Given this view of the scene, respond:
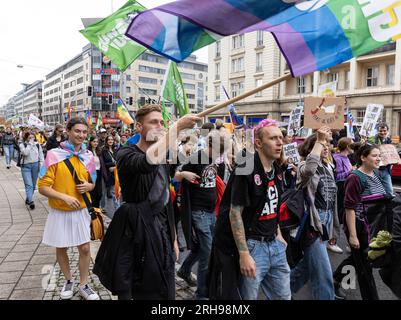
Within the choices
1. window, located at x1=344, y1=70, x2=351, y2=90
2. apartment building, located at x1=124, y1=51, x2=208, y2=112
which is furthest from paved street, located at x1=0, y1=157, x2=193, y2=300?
apartment building, located at x1=124, y1=51, x2=208, y2=112

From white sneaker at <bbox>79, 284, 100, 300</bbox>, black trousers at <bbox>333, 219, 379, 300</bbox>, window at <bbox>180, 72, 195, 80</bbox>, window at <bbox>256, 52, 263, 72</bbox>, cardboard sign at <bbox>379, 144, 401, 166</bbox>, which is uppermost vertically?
window at <bbox>180, 72, 195, 80</bbox>

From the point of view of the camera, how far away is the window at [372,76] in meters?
31.9

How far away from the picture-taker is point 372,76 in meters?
32.3

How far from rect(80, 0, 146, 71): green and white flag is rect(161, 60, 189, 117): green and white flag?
905mm

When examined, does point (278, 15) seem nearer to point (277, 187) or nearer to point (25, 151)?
point (277, 187)

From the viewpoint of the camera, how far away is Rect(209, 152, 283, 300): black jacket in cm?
290

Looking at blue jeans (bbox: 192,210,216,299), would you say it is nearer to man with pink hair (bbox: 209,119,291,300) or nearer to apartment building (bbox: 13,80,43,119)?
man with pink hair (bbox: 209,119,291,300)

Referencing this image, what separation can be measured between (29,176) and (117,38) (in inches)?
178

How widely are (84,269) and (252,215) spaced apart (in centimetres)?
208

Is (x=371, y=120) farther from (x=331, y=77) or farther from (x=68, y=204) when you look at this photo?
(x=331, y=77)

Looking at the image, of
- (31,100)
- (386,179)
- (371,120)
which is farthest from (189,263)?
(31,100)

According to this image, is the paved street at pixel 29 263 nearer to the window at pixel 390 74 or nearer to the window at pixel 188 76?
the window at pixel 390 74

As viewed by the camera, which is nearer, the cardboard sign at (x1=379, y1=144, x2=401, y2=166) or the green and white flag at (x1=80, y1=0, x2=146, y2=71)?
the cardboard sign at (x1=379, y1=144, x2=401, y2=166)

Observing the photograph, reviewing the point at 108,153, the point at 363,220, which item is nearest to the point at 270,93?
the point at 108,153
